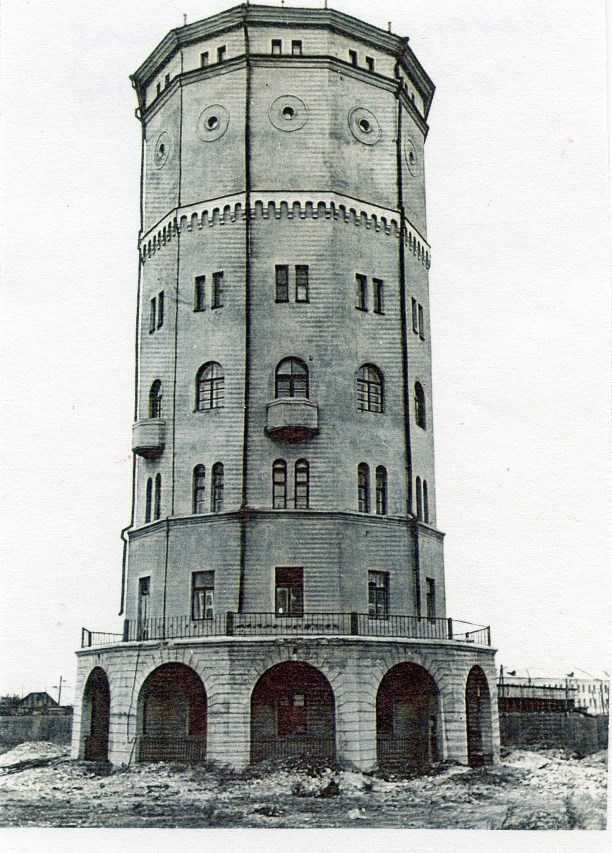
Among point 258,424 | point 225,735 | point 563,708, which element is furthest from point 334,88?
point 563,708

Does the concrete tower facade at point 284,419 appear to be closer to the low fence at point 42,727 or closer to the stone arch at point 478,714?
the stone arch at point 478,714

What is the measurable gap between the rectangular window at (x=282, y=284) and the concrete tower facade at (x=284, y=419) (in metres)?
0.10

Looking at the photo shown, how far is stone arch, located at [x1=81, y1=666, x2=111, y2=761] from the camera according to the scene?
1654 inches

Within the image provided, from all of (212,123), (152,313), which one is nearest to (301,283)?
(152,313)

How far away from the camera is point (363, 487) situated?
42594 mm

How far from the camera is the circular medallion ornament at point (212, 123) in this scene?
44.1 meters

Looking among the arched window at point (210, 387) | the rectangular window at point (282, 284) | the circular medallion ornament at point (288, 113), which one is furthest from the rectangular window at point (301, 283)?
the circular medallion ornament at point (288, 113)

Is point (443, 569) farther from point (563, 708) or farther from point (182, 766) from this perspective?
point (182, 766)

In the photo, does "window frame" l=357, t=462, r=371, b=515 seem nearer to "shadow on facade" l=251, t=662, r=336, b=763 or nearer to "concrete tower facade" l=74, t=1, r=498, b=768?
"concrete tower facade" l=74, t=1, r=498, b=768

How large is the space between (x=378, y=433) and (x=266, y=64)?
1438 centimetres

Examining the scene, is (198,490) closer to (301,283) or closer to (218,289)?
(218,289)

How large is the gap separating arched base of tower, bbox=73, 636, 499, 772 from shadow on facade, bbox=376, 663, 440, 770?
35 mm

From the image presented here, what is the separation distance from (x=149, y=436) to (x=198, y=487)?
2.82 m

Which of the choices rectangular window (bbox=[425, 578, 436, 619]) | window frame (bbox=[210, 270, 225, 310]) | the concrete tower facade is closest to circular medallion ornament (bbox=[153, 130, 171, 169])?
the concrete tower facade
